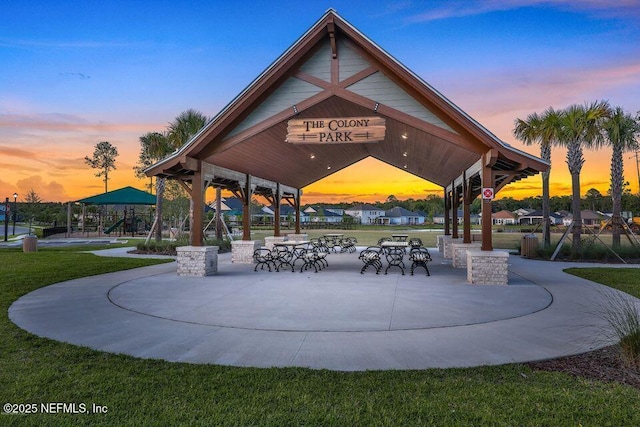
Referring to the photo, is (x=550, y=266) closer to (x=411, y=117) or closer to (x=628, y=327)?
(x=411, y=117)

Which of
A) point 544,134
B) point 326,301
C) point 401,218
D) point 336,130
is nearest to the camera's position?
point 326,301

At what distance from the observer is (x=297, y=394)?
354 cm

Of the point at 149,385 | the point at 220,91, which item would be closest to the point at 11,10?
the point at 220,91

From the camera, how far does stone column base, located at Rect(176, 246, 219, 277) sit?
39.4 feet

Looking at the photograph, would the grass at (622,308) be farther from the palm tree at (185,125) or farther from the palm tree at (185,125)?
the palm tree at (185,125)

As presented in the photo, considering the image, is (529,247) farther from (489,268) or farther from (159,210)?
(159,210)

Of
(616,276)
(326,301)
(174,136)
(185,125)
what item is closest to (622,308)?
(326,301)

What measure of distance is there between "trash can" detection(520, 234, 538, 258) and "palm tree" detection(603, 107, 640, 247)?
353 cm

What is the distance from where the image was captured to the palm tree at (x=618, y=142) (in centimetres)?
1759

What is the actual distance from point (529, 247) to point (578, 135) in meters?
6.05

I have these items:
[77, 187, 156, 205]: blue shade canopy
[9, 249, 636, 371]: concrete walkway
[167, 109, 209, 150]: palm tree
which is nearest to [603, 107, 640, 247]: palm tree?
[9, 249, 636, 371]: concrete walkway

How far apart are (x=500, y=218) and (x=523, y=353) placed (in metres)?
105

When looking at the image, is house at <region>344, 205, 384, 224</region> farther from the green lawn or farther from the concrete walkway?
the concrete walkway

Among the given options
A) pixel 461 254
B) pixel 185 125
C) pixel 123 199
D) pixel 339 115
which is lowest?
pixel 461 254
